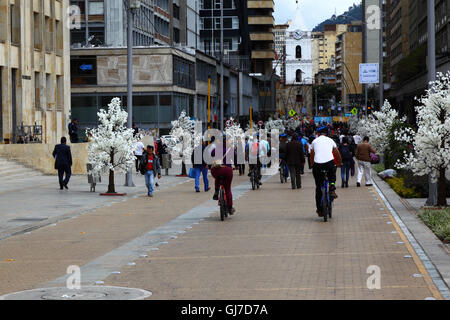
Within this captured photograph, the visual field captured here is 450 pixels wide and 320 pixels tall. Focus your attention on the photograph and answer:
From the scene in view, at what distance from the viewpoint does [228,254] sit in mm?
13148

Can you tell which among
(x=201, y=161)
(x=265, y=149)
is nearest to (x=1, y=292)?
(x=201, y=161)

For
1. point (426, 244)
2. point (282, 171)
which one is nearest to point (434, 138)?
point (426, 244)

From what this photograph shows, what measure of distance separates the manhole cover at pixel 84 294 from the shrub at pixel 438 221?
603cm

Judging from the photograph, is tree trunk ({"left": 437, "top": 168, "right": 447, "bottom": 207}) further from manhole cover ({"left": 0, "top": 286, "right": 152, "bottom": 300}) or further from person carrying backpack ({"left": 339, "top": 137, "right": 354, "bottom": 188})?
manhole cover ({"left": 0, "top": 286, "right": 152, "bottom": 300})

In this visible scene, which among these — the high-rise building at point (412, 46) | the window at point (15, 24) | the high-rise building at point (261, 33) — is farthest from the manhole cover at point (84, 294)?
the high-rise building at point (261, 33)

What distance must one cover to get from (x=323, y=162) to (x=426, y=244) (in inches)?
193

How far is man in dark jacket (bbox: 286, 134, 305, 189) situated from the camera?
1125 inches

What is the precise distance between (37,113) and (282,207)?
31065 millimetres

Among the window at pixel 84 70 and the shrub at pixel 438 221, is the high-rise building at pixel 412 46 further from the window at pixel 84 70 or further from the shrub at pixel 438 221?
the shrub at pixel 438 221

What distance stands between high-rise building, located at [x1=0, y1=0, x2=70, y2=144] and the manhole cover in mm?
35687

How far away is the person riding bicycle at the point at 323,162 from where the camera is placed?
18078 mm

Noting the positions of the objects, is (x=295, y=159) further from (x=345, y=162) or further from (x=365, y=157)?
(x=365, y=157)

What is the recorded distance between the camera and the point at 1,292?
32.9ft
